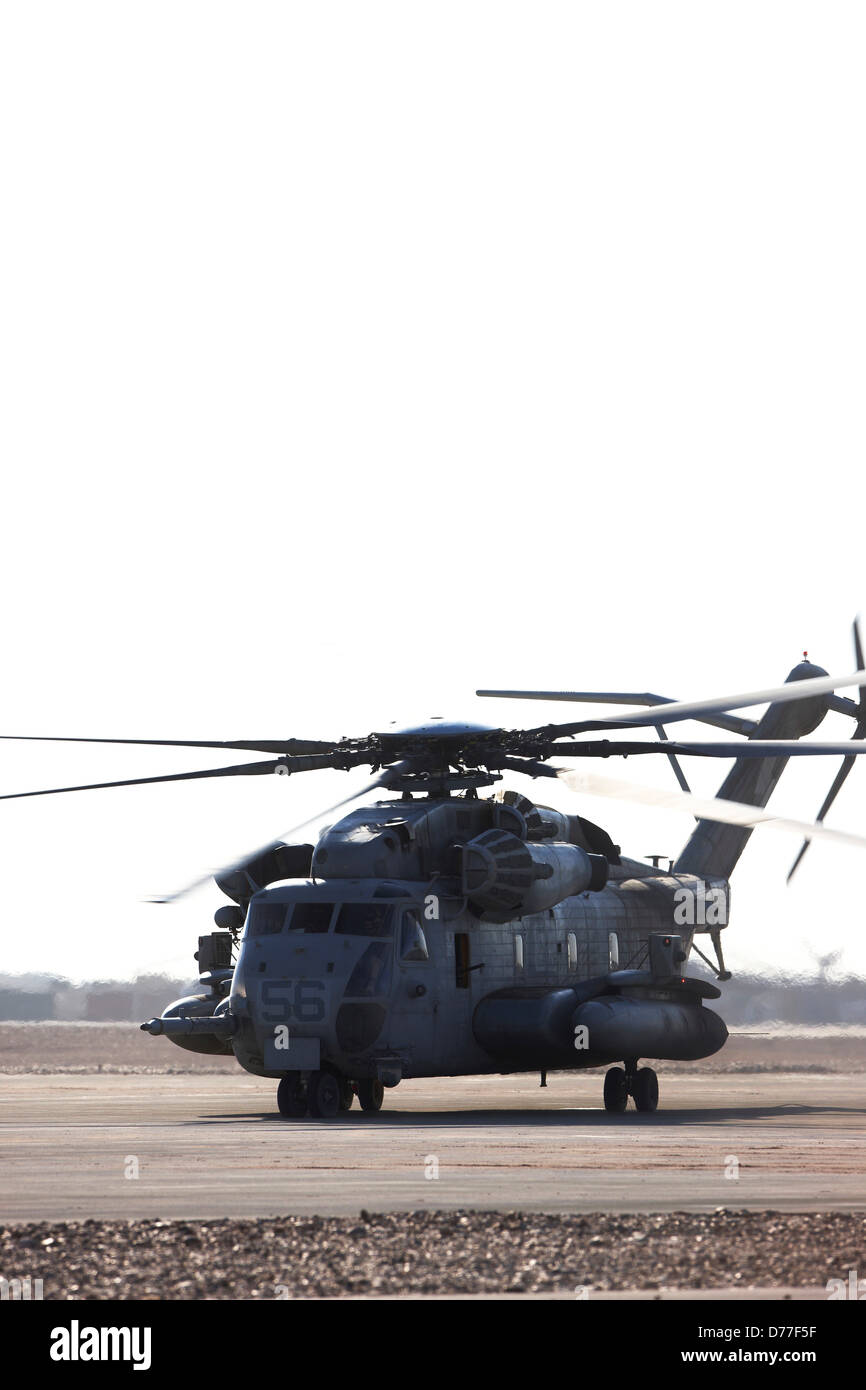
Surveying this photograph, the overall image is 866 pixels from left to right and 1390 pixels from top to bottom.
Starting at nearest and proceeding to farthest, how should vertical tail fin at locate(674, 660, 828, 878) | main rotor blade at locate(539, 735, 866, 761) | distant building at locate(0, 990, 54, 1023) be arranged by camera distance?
1. main rotor blade at locate(539, 735, 866, 761)
2. vertical tail fin at locate(674, 660, 828, 878)
3. distant building at locate(0, 990, 54, 1023)

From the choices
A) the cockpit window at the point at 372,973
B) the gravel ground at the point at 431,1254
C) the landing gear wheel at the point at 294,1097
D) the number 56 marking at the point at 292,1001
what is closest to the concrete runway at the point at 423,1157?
the landing gear wheel at the point at 294,1097

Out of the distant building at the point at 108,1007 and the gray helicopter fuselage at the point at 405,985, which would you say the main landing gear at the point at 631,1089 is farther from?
the distant building at the point at 108,1007

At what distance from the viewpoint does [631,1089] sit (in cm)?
3053

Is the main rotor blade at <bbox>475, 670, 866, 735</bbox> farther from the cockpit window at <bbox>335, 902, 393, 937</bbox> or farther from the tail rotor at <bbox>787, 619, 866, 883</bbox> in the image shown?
the tail rotor at <bbox>787, 619, 866, 883</bbox>

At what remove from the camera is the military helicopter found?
27.4m

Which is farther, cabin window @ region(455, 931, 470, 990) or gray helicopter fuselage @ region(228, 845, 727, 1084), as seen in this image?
cabin window @ region(455, 931, 470, 990)

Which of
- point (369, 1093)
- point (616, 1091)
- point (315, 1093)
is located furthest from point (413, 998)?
point (616, 1091)

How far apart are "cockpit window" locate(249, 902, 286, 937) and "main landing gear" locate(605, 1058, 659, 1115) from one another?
602 cm

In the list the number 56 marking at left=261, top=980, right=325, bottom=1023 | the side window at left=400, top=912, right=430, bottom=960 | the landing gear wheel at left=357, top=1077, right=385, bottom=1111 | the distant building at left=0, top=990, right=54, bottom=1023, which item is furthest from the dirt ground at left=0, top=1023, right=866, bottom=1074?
the number 56 marking at left=261, top=980, right=325, bottom=1023

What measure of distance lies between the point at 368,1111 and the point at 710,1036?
21.3 ft

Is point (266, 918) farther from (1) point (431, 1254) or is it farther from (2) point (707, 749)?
(1) point (431, 1254)

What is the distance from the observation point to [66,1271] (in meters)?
11.5
